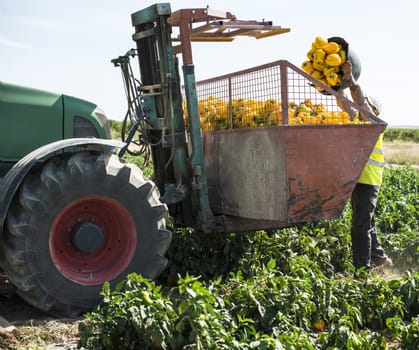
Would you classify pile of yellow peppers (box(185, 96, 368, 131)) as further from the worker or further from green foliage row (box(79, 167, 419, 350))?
green foliage row (box(79, 167, 419, 350))

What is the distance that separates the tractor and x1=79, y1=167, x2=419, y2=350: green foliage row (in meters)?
0.47

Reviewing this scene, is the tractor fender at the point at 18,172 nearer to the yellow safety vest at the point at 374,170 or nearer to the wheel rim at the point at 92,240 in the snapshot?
the wheel rim at the point at 92,240

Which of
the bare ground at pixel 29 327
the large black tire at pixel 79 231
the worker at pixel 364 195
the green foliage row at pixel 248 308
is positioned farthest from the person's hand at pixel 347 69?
the bare ground at pixel 29 327

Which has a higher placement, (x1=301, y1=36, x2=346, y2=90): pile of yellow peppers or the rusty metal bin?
(x1=301, y1=36, x2=346, y2=90): pile of yellow peppers

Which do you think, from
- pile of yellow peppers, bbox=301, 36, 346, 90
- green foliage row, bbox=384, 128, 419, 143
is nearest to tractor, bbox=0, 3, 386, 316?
pile of yellow peppers, bbox=301, 36, 346, 90

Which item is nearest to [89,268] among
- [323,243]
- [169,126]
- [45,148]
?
[45,148]

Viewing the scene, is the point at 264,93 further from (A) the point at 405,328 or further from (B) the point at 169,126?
(A) the point at 405,328

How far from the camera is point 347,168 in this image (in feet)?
18.2

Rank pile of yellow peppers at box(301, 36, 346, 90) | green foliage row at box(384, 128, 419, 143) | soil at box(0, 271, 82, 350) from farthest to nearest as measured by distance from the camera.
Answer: green foliage row at box(384, 128, 419, 143)
pile of yellow peppers at box(301, 36, 346, 90)
soil at box(0, 271, 82, 350)

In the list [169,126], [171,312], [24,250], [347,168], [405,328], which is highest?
[169,126]

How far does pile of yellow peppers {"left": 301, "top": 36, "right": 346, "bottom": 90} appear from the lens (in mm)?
6285

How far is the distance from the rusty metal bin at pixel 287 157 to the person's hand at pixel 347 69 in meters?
0.68

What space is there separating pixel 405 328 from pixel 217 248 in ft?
8.65

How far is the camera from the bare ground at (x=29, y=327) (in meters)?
4.32
